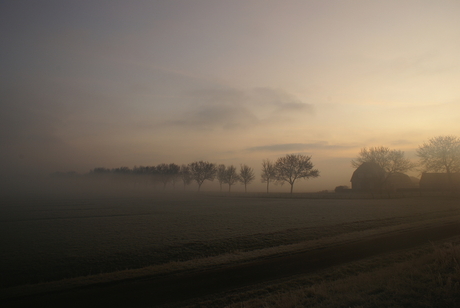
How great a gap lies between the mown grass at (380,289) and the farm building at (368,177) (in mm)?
79209

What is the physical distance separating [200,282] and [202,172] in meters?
127

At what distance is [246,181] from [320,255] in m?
111

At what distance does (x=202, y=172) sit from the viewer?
136500mm

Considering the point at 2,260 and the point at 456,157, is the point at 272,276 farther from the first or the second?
the point at 456,157

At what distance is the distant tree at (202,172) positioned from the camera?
13471 cm

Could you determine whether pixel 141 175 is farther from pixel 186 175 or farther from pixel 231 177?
pixel 231 177

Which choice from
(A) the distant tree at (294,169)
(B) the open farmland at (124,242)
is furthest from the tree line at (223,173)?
(B) the open farmland at (124,242)

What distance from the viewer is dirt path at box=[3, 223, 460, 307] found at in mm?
9281

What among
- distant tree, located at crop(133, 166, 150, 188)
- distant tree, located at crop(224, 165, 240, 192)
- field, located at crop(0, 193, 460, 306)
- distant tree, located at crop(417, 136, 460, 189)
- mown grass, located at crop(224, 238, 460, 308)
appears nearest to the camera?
mown grass, located at crop(224, 238, 460, 308)

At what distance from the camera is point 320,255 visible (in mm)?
14219

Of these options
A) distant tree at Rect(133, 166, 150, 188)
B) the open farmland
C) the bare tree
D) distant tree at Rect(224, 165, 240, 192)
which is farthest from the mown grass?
distant tree at Rect(133, 166, 150, 188)

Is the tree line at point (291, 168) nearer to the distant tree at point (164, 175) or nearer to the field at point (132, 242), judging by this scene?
the distant tree at point (164, 175)

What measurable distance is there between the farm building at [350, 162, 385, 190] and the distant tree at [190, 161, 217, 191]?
238 feet

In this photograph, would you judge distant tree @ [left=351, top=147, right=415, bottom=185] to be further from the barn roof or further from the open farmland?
the open farmland
